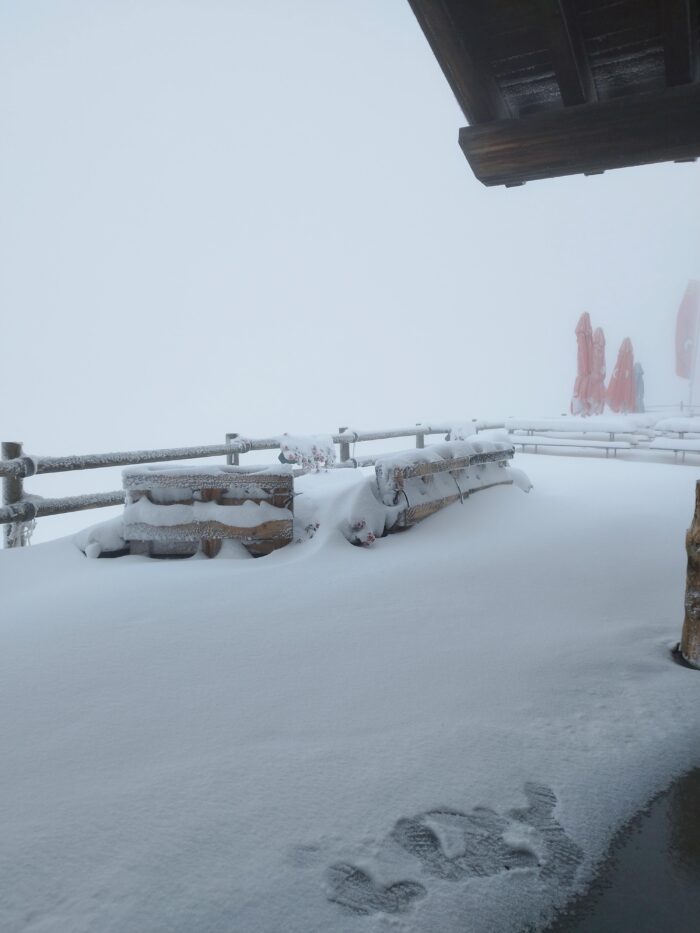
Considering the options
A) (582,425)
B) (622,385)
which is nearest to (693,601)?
(582,425)

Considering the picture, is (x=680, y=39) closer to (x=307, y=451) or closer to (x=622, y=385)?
(x=307, y=451)

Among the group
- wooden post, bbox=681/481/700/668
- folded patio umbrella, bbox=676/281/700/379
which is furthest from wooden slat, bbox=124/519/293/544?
folded patio umbrella, bbox=676/281/700/379

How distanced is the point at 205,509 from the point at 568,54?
345 cm

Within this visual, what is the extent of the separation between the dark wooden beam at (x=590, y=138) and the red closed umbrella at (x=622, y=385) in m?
15.3

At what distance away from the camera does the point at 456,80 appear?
3430mm

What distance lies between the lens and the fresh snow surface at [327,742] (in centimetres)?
108

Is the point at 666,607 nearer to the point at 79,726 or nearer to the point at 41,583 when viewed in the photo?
the point at 79,726

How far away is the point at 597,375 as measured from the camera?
16.1m

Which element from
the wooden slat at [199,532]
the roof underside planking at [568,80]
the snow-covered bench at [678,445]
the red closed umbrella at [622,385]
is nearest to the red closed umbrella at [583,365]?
the red closed umbrella at [622,385]

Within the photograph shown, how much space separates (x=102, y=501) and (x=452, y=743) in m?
4.08

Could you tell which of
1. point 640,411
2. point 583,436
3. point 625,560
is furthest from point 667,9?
point 640,411

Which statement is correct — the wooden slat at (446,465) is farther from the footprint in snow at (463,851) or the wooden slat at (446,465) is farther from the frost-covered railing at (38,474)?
the footprint in snow at (463,851)

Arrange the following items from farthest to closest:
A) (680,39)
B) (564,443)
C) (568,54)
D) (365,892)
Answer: (564,443) < (568,54) < (680,39) < (365,892)

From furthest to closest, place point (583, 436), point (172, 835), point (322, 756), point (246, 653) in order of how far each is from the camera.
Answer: point (583, 436) < point (246, 653) < point (322, 756) < point (172, 835)
